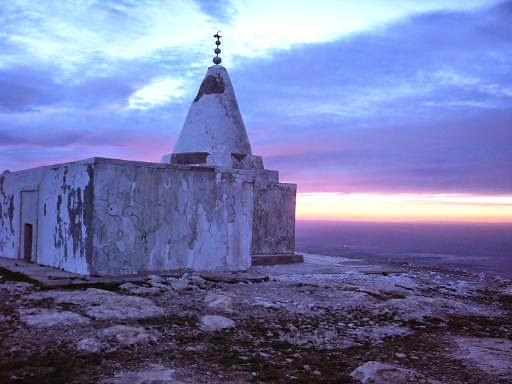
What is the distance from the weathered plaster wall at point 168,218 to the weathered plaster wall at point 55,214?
33 centimetres

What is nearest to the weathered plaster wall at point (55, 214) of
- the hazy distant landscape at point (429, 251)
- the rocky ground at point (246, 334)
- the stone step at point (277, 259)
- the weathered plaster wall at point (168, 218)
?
the weathered plaster wall at point (168, 218)

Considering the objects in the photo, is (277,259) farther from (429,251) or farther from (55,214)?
(429,251)

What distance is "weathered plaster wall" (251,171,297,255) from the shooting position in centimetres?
1247

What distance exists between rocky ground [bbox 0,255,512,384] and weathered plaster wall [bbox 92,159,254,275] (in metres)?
0.86

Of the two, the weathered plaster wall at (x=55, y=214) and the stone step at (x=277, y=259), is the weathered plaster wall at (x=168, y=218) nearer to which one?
the weathered plaster wall at (x=55, y=214)

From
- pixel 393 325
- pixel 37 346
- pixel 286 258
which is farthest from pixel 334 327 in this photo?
pixel 286 258

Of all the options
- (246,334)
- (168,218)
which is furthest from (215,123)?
(246,334)

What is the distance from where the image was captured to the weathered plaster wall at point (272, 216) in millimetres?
12469

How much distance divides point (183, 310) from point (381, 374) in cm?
302

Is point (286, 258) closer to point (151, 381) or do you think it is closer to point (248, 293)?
point (248, 293)

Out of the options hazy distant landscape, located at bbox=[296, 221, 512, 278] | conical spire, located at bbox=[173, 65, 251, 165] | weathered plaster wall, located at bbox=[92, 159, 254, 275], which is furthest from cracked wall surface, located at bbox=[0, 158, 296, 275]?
hazy distant landscape, located at bbox=[296, 221, 512, 278]

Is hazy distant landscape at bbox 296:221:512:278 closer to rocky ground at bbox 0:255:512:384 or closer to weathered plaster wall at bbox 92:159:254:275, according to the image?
weathered plaster wall at bbox 92:159:254:275

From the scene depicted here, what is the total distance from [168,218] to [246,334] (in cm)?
461

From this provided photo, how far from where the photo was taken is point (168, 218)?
32.1 feet
